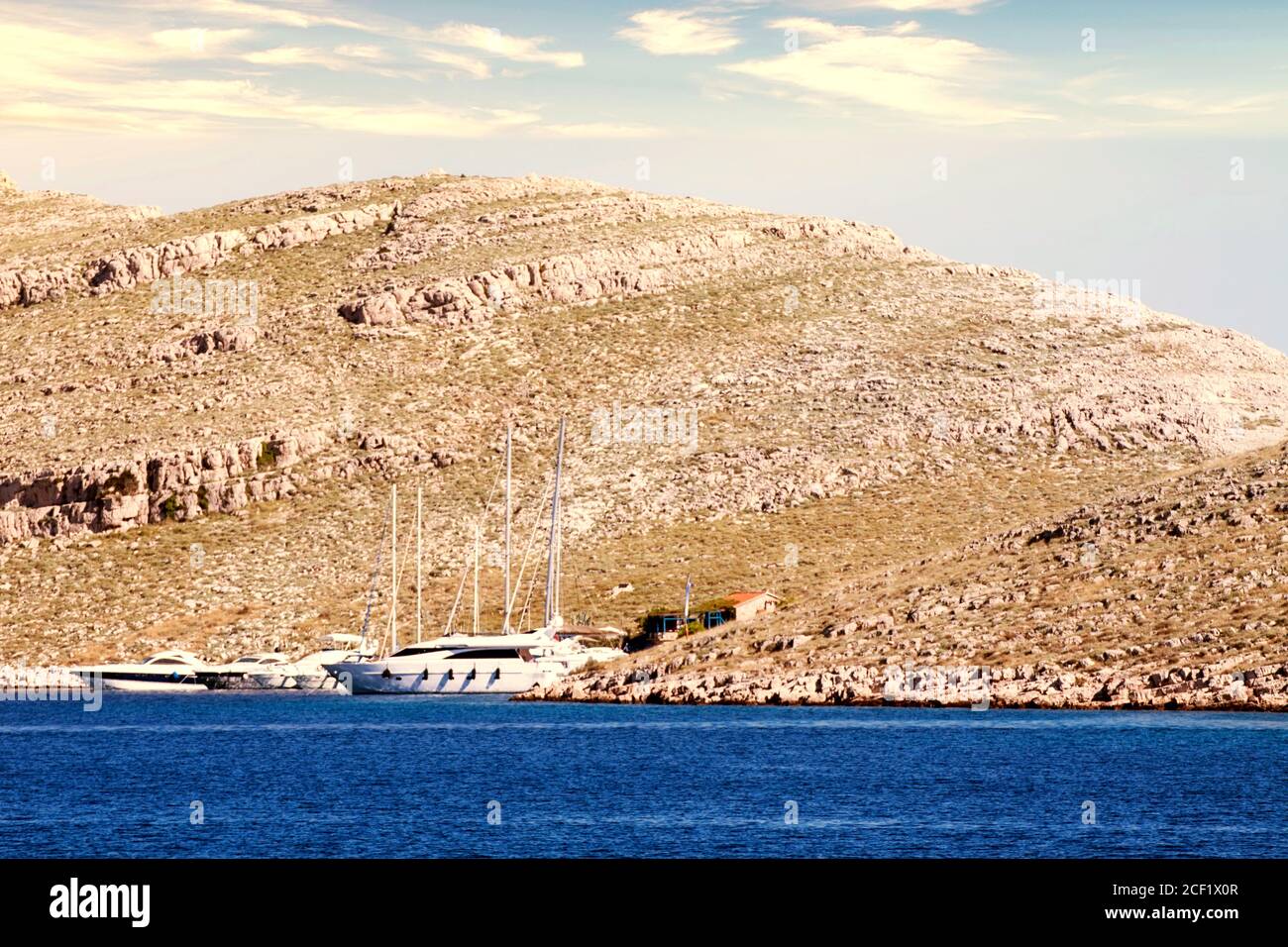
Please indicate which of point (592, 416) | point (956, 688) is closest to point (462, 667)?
point (956, 688)

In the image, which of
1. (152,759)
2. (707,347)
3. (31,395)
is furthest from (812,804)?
(31,395)

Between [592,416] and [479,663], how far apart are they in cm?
3720

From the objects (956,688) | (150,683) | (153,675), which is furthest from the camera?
(150,683)

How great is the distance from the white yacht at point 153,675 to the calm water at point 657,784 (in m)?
15.8

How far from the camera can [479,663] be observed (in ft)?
274

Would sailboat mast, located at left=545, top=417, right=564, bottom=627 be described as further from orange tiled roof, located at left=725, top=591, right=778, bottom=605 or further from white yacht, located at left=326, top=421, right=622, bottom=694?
orange tiled roof, located at left=725, top=591, right=778, bottom=605

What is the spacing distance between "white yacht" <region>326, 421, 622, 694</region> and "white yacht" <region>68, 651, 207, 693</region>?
26.9ft

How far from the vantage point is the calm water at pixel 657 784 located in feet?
123

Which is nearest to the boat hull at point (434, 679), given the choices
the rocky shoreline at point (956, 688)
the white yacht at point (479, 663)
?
the white yacht at point (479, 663)

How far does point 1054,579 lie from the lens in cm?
7556

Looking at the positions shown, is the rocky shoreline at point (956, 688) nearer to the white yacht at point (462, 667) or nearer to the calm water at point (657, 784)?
the calm water at point (657, 784)

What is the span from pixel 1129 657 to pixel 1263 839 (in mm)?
30188

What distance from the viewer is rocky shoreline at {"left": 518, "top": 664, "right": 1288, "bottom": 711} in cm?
6159

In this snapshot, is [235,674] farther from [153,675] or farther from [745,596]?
[745,596]
